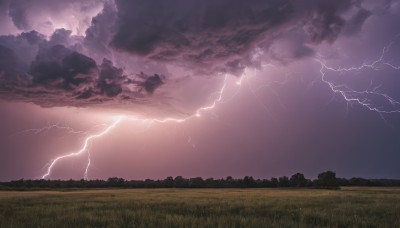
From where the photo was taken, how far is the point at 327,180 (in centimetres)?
7781

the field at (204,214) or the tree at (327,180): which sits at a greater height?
the tree at (327,180)

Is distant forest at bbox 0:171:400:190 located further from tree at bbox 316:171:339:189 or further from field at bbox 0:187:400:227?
field at bbox 0:187:400:227

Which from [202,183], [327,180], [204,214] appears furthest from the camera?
[202,183]

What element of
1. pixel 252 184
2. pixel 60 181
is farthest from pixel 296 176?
pixel 60 181

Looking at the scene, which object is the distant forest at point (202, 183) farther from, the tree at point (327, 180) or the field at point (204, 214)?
the field at point (204, 214)

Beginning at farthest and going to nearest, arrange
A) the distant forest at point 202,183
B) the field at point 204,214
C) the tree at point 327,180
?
the distant forest at point 202,183 → the tree at point 327,180 → the field at point 204,214

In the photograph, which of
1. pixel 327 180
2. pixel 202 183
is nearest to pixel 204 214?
pixel 327 180

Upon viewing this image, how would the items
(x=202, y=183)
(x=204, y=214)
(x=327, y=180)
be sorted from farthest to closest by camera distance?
Answer: (x=202, y=183), (x=327, y=180), (x=204, y=214)

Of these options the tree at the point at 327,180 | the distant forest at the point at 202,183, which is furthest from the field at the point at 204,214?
the distant forest at the point at 202,183

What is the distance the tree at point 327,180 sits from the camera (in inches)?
3009

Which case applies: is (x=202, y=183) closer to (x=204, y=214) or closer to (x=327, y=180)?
(x=327, y=180)

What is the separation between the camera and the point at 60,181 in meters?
94.7

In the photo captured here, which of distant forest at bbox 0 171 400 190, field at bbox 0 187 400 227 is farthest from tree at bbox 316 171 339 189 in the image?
field at bbox 0 187 400 227

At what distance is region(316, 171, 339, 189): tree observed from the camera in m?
76.4
